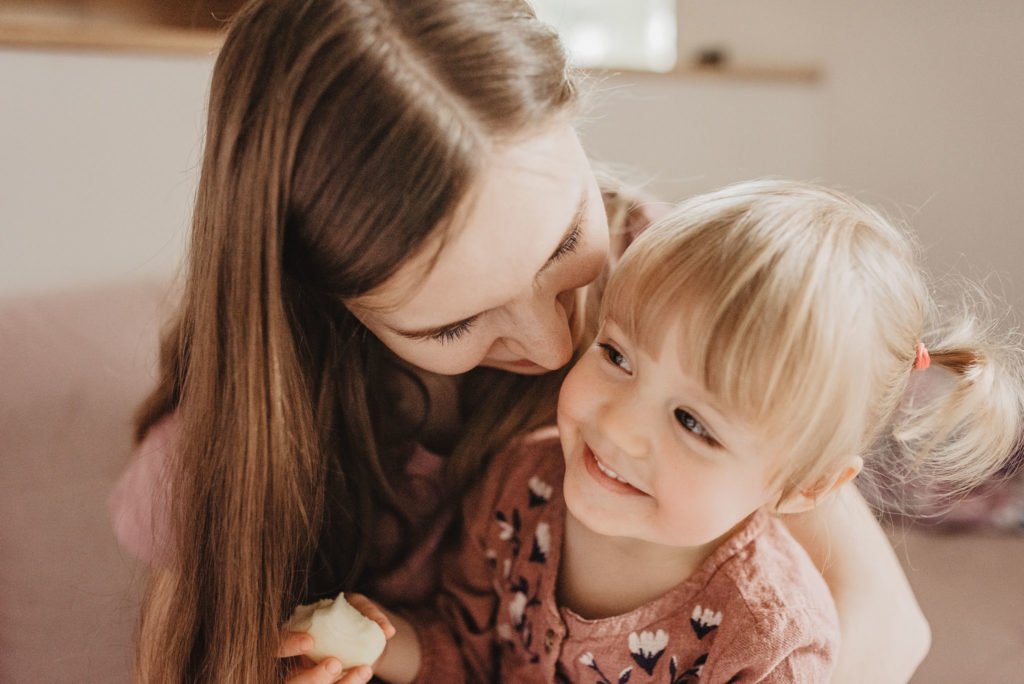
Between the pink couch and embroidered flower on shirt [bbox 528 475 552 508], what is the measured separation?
1.19 feet

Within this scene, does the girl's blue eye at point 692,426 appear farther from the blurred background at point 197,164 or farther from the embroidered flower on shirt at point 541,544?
the blurred background at point 197,164

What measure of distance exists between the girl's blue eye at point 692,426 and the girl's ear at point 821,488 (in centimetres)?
11

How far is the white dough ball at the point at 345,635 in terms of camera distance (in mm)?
799

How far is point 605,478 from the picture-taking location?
0.74 metres

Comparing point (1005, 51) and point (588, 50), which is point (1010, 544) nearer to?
point (1005, 51)

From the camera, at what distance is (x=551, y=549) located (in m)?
0.87

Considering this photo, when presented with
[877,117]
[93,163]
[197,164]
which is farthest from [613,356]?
[877,117]

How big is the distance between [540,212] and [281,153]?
214 mm

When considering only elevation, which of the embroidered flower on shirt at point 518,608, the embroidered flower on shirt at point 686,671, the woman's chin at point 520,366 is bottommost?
the embroidered flower on shirt at point 518,608

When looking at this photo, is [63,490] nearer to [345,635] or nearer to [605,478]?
[345,635]

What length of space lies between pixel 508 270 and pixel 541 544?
0.34 meters

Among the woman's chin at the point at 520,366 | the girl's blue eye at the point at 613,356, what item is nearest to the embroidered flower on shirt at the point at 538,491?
the woman's chin at the point at 520,366

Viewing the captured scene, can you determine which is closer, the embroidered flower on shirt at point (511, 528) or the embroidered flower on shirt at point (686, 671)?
the embroidered flower on shirt at point (686, 671)

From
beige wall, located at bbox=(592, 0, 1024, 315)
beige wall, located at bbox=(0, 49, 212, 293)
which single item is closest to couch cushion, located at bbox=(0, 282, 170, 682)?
beige wall, located at bbox=(0, 49, 212, 293)
